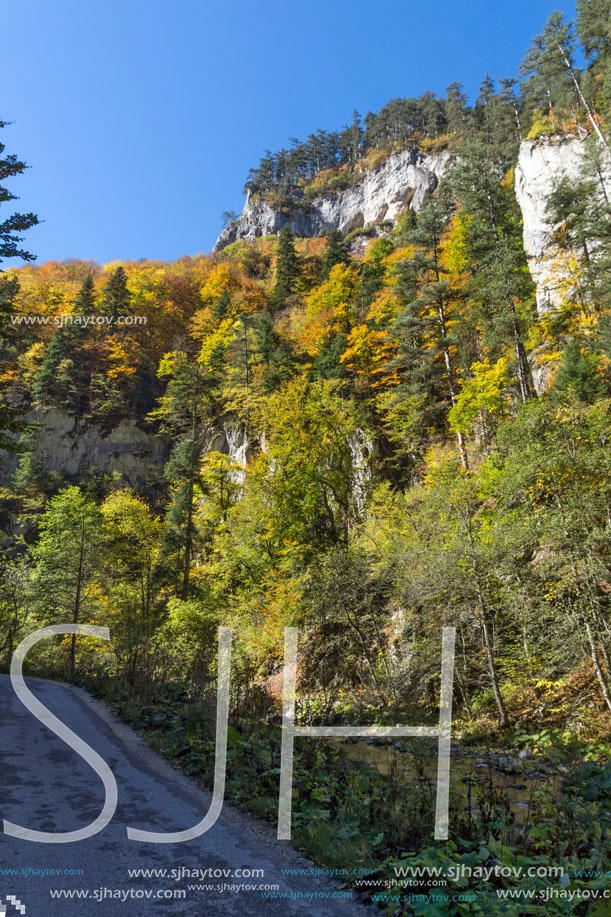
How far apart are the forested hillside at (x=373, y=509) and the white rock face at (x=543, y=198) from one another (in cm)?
56

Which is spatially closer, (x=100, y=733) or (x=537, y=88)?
(x=100, y=733)

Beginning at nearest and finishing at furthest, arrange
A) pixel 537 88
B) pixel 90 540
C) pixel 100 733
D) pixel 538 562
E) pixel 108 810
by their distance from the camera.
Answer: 1. pixel 108 810
2. pixel 100 733
3. pixel 538 562
4. pixel 90 540
5. pixel 537 88

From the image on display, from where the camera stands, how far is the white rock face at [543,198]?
24781mm

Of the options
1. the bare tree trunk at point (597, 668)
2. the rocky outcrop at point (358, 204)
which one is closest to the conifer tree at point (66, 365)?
the bare tree trunk at point (597, 668)

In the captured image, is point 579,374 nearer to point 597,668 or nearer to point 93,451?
point 597,668

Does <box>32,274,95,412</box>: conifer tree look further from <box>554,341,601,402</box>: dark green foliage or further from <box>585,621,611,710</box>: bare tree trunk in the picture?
<box>585,621,611,710</box>: bare tree trunk

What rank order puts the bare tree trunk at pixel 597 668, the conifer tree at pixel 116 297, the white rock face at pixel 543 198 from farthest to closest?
the conifer tree at pixel 116 297
the white rock face at pixel 543 198
the bare tree trunk at pixel 597 668

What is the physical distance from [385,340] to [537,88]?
2701cm

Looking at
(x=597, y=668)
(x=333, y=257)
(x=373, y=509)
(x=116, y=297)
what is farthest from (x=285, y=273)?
(x=597, y=668)

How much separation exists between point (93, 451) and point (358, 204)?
67.7 m

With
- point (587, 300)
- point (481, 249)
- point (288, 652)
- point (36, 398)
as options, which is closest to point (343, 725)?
point (288, 652)

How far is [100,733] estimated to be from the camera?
8367 mm

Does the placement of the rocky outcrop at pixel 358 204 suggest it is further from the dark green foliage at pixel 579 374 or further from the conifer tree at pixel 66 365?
the dark green foliage at pixel 579 374

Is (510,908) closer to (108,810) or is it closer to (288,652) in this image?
(108,810)
